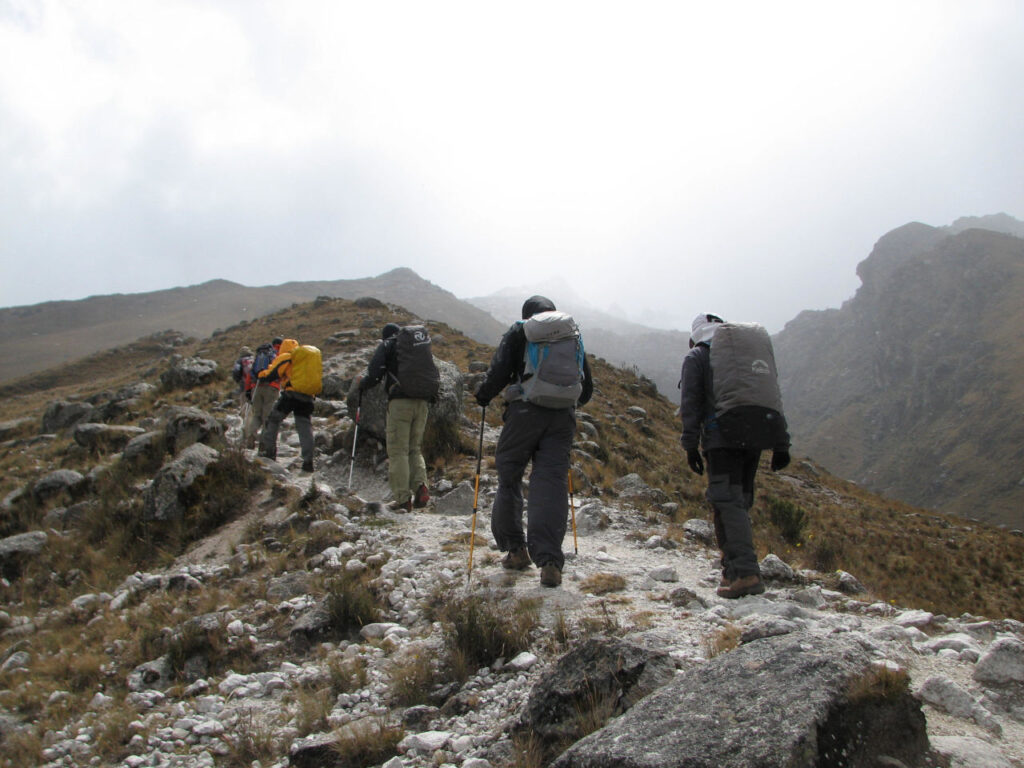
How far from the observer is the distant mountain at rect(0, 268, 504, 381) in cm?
8481

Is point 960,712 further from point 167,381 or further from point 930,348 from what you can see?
point 930,348

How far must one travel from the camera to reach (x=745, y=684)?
254 centimetres

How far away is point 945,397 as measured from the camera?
488 feet

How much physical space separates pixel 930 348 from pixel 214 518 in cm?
19862

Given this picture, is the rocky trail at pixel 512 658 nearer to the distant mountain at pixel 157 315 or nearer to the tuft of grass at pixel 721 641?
the tuft of grass at pixel 721 641

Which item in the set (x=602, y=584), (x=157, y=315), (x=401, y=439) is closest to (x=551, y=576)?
(x=602, y=584)

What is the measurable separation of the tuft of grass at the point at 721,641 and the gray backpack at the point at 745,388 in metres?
1.59

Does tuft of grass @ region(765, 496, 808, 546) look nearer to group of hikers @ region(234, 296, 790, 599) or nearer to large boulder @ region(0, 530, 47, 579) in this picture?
group of hikers @ region(234, 296, 790, 599)

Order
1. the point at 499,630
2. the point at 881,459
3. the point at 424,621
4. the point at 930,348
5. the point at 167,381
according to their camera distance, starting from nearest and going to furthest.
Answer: the point at 499,630 < the point at 424,621 < the point at 167,381 < the point at 881,459 < the point at 930,348

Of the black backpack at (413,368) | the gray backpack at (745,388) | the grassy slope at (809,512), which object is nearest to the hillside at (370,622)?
the grassy slope at (809,512)

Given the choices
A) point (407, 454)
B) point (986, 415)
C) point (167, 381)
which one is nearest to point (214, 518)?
point (407, 454)

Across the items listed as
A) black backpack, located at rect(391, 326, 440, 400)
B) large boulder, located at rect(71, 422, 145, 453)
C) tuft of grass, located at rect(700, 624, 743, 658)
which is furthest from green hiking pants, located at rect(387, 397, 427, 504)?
large boulder, located at rect(71, 422, 145, 453)

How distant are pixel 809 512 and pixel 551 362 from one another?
1319cm

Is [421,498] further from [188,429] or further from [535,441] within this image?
[188,429]
